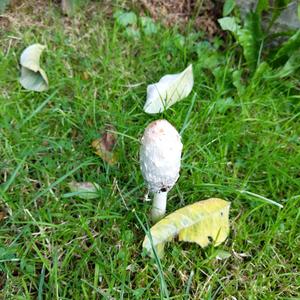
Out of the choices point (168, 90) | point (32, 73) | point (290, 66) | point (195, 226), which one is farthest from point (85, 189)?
point (290, 66)

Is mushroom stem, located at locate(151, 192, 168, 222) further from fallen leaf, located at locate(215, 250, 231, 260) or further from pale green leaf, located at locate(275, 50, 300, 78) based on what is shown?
pale green leaf, located at locate(275, 50, 300, 78)

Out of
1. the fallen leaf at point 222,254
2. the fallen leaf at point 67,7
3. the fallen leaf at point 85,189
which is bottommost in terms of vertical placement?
the fallen leaf at point 222,254

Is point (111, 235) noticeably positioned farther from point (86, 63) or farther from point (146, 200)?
point (86, 63)

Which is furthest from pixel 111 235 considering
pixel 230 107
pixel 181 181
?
pixel 230 107

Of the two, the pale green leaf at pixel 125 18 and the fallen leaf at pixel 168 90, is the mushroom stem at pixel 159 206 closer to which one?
the fallen leaf at pixel 168 90

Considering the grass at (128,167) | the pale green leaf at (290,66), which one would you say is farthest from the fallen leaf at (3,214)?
the pale green leaf at (290,66)

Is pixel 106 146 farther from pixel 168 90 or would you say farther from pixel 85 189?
pixel 168 90
